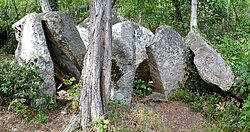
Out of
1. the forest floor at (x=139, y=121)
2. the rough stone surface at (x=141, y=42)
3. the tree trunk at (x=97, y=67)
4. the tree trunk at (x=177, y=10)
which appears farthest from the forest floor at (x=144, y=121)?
the tree trunk at (x=177, y=10)

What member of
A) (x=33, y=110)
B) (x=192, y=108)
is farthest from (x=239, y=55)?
(x=33, y=110)

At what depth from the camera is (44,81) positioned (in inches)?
168

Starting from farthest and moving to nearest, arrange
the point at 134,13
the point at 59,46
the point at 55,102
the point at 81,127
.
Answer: the point at 134,13 → the point at 59,46 → the point at 55,102 → the point at 81,127

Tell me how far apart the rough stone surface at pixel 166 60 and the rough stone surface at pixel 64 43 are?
3.81 feet

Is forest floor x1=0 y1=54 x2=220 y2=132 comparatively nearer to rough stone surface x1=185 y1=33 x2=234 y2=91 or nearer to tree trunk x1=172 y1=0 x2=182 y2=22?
rough stone surface x1=185 y1=33 x2=234 y2=91

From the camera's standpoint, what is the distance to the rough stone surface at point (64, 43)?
179 inches

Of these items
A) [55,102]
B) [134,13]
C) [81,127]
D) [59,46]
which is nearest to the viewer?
[81,127]

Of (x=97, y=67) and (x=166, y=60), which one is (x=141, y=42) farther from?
(x=97, y=67)

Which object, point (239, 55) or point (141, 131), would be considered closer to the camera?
point (141, 131)

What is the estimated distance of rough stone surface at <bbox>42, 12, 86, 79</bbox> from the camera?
14.9 ft

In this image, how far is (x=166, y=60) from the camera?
494 centimetres

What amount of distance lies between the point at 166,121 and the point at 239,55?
1.89 meters

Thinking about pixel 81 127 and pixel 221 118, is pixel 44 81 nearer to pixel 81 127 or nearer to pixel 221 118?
pixel 81 127

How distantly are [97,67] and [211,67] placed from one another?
1907 millimetres
